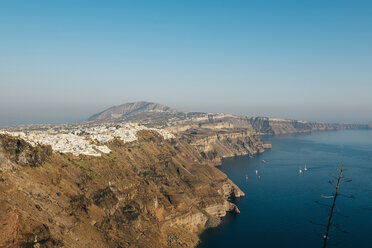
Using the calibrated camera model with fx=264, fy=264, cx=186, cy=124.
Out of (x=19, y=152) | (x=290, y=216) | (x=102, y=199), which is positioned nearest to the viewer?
(x=19, y=152)

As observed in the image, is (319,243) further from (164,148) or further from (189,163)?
(164,148)

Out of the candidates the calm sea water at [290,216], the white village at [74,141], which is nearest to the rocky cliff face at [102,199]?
the white village at [74,141]

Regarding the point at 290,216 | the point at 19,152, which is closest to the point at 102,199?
the point at 19,152

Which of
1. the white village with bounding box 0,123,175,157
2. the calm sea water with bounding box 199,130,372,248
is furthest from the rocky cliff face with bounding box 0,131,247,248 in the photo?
the calm sea water with bounding box 199,130,372,248

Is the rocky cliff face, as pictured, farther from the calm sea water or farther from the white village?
Answer: the calm sea water

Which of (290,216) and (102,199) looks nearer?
(102,199)

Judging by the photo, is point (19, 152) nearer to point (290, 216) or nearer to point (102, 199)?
point (102, 199)

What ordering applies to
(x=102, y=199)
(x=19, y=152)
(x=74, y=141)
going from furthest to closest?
(x=74, y=141)
(x=102, y=199)
(x=19, y=152)

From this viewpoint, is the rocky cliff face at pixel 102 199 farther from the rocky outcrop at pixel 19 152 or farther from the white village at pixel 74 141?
the white village at pixel 74 141
